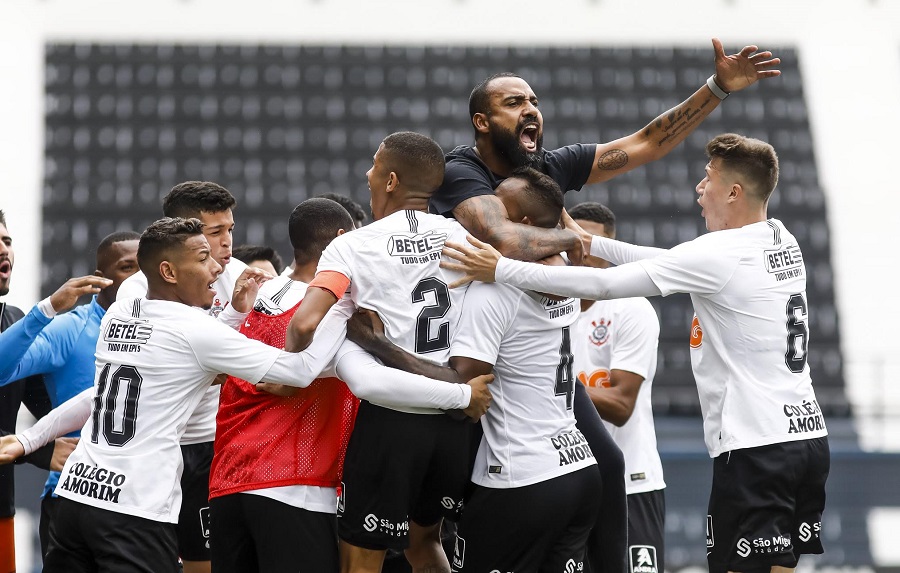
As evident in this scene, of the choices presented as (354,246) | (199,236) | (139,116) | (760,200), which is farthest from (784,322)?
(139,116)

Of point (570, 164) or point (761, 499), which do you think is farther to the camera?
point (570, 164)

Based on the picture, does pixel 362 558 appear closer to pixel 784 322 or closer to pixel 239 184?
pixel 784 322

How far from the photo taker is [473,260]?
4809 millimetres

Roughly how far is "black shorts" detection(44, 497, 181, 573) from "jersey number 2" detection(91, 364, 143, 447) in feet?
0.96

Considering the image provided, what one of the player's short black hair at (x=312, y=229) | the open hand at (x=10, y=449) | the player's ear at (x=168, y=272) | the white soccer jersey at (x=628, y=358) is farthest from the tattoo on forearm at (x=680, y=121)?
the open hand at (x=10, y=449)

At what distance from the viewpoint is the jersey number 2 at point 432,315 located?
4836 mm

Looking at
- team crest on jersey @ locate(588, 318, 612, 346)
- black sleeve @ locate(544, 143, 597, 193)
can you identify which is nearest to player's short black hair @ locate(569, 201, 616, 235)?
team crest on jersey @ locate(588, 318, 612, 346)

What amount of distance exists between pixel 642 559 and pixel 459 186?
273 centimetres

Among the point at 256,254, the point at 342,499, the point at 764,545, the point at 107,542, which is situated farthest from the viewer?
the point at 256,254

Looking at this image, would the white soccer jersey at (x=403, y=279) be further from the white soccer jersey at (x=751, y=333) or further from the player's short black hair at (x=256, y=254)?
the player's short black hair at (x=256, y=254)

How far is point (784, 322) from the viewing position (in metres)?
5.24

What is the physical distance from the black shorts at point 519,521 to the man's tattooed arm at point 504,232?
3.09 feet

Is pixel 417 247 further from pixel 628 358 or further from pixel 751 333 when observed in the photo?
pixel 628 358

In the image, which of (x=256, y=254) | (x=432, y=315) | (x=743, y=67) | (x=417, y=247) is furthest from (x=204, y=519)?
(x=743, y=67)
